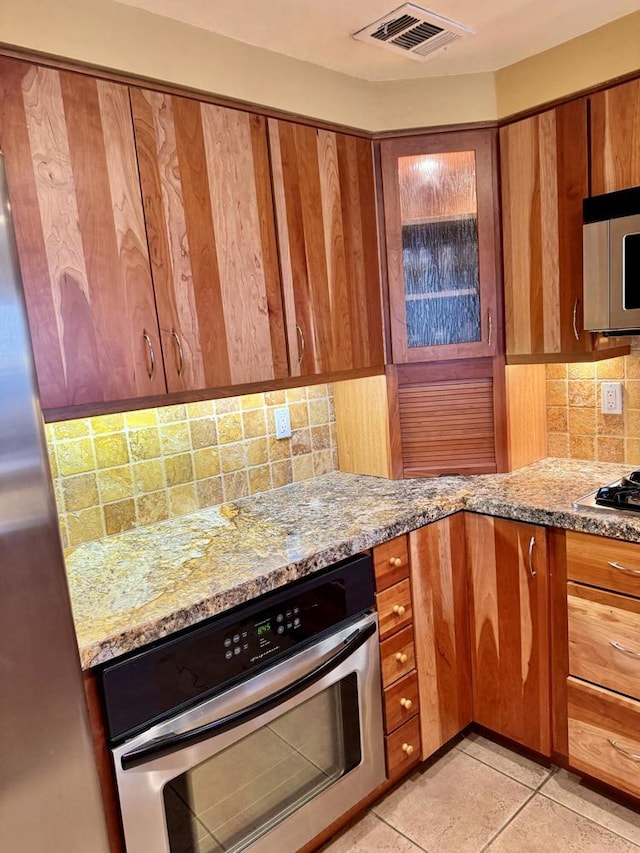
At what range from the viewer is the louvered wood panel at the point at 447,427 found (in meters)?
2.23

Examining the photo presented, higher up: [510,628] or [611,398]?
[611,398]

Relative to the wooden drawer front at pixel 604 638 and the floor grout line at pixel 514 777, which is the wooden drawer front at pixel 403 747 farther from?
the wooden drawer front at pixel 604 638

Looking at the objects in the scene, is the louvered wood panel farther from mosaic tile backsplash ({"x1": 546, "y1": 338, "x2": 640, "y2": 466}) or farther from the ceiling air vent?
the ceiling air vent

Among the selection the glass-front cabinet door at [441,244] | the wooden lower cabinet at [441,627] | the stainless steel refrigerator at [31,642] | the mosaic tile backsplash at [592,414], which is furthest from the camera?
the mosaic tile backsplash at [592,414]

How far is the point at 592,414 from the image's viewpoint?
7.47 ft

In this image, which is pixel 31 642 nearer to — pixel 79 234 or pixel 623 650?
pixel 79 234

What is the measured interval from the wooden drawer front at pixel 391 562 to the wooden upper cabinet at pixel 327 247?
61 cm

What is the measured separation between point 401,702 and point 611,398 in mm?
1330

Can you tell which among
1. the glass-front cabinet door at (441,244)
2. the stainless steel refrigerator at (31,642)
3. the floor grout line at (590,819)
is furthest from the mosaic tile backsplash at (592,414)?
the stainless steel refrigerator at (31,642)

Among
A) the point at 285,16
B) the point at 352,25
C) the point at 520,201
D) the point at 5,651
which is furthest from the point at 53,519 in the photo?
the point at 520,201

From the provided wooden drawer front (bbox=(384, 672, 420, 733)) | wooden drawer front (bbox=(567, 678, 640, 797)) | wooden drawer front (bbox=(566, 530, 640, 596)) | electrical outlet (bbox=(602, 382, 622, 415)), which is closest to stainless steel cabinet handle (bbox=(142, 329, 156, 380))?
wooden drawer front (bbox=(384, 672, 420, 733))

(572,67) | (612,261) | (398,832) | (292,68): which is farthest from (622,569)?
(292,68)

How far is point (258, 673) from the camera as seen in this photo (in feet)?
4.79

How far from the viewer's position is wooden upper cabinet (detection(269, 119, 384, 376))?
1.86 metres
